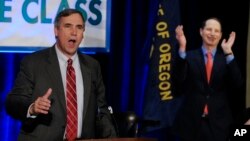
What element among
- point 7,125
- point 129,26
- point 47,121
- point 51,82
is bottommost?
point 7,125

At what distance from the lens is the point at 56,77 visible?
302 cm

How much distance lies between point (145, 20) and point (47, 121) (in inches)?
82.0

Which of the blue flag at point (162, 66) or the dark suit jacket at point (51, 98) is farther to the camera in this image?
the blue flag at point (162, 66)

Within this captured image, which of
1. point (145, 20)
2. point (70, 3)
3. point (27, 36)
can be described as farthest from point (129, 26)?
point (27, 36)

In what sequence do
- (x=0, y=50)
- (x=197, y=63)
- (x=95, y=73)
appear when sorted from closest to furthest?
(x=95, y=73) < (x=0, y=50) < (x=197, y=63)

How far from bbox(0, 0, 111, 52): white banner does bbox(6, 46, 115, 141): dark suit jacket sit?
4.04 feet

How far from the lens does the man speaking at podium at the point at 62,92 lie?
2.92m

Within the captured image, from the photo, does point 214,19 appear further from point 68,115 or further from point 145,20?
point 68,115

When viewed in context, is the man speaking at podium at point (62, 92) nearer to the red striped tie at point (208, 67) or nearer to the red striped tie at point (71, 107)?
the red striped tie at point (71, 107)

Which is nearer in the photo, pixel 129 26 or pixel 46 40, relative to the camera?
pixel 46 40

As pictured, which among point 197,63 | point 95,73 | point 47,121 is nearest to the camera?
point 47,121

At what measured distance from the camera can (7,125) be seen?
4.41 metres

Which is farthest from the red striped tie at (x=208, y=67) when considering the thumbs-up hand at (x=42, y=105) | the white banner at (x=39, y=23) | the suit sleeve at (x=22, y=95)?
the thumbs-up hand at (x=42, y=105)

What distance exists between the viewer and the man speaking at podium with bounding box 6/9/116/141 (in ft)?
9.57
